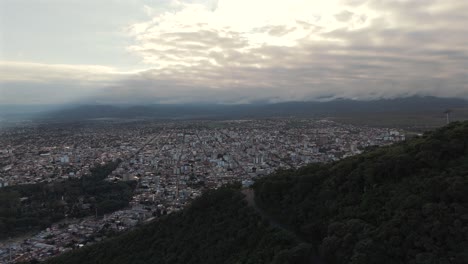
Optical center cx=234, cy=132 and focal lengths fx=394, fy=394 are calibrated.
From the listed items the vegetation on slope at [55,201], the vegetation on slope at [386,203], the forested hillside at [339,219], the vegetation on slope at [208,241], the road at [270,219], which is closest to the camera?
the vegetation on slope at [386,203]

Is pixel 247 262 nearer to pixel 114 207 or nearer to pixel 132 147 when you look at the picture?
pixel 114 207

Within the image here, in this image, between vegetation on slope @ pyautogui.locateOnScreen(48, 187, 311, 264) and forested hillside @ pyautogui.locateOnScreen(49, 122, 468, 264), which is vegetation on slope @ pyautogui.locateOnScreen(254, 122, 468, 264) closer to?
forested hillside @ pyautogui.locateOnScreen(49, 122, 468, 264)

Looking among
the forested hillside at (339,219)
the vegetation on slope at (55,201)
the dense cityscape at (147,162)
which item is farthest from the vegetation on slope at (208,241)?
the vegetation on slope at (55,201)

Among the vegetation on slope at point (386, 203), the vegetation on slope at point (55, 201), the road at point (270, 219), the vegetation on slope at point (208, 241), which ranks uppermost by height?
the vegetation on slope at point (386, 203)

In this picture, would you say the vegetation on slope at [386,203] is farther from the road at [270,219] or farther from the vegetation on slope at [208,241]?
the vegetation on slope at [208,241]

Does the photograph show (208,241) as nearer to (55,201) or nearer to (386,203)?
(386,203)

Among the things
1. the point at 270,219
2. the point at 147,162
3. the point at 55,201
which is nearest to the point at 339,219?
the point at 270,219

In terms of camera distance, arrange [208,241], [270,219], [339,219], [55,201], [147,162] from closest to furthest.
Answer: [339,219] → [270,219] → [208,241] → [55,201] → [147,162]
